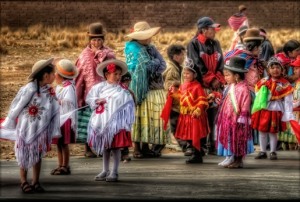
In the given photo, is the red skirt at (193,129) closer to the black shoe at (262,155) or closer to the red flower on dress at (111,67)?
the black shoe at (262,155)

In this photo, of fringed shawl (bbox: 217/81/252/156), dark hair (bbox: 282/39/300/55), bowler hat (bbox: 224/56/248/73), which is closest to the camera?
fringed shawl (bbox: 217/81/252/156)

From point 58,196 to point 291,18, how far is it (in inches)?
1232

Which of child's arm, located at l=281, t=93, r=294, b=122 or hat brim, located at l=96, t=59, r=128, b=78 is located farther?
child's arm, located at l=281, t=93, r=294, b=122

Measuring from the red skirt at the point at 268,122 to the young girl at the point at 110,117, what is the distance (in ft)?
10.5

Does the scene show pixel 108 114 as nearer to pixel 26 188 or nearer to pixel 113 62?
pixel 113 62

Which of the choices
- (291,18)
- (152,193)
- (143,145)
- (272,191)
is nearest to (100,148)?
(152,193)

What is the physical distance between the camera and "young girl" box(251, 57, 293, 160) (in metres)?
16.8

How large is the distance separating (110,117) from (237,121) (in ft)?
7.35

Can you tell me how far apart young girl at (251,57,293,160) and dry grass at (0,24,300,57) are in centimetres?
1453

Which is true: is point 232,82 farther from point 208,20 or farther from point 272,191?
point 272,191

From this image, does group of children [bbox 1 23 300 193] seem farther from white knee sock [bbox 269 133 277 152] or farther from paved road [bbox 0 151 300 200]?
paved road [bbox 0 151 300 200]

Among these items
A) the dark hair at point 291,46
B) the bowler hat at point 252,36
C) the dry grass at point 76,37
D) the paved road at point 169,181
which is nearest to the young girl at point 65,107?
the paved road at point 169,181

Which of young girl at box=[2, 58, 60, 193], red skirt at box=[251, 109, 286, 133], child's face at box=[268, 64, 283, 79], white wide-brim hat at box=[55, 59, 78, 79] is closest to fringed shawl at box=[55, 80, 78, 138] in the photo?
white wide-brim hat at box=[55, 59, 78, 79]

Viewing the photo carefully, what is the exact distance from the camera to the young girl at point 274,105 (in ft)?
55.1
